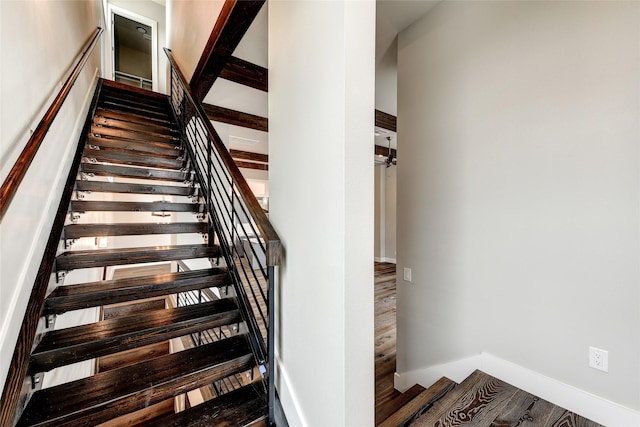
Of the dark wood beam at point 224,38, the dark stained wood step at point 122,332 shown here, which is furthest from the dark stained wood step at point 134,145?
the dark stained wood step at point 122,332

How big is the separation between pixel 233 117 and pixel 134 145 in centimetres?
147

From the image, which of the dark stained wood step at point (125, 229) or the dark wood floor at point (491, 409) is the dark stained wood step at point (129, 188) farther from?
the dark wood floor at point (491, 409)

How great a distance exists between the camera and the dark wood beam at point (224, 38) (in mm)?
1968

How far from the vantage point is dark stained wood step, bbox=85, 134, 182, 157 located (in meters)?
2.87

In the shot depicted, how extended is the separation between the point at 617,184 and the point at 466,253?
865 mm

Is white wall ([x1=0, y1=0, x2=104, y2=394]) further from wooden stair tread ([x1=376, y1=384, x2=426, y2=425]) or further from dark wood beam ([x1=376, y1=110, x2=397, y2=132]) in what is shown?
dark wood beam ([x1=376, y1=110, x2=397, y2=132])

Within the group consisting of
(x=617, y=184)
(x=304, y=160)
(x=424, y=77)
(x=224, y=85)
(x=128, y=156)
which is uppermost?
(x=224, y=85)

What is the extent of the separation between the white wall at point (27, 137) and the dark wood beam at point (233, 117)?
1.78 meters

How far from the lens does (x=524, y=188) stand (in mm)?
1730

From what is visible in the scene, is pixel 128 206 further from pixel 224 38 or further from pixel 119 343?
pixel 224 38

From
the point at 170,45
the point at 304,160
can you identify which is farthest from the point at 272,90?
the point at 170,45

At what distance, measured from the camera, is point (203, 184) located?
2748 mm

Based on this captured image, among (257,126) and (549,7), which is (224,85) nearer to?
(257,126)

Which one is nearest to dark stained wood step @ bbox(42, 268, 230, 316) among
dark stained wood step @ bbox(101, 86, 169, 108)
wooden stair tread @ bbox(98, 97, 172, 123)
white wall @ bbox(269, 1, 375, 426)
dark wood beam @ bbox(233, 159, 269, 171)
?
white wall @ bbox(269, 1, 375, 426)
